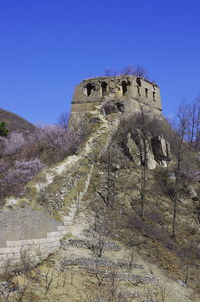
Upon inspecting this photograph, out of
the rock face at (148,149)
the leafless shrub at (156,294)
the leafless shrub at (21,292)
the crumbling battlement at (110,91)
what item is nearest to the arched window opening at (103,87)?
the crumbling battlement at (110,91)

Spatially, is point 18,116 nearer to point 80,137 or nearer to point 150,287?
point 80,137

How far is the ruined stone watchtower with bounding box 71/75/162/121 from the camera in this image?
26000 millimetres

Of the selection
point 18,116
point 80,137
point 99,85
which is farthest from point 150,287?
point 18,116

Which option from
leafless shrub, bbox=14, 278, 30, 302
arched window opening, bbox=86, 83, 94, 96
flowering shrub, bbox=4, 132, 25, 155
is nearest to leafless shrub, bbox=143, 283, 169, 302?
leafless shrub, bbox=14, 278, 30, 302

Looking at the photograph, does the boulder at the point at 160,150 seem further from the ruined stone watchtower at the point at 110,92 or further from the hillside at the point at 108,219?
the ruined stone watchtower at the point at 110,92

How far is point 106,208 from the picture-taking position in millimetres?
17906

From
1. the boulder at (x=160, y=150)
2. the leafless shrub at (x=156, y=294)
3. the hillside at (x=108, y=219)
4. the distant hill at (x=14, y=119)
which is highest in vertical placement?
the distant hill at (x=14, y=119)

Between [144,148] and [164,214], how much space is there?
4629 millimetres

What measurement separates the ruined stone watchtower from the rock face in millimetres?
3011

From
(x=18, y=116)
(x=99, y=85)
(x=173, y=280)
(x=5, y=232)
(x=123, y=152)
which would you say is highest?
(x=18, y=116)

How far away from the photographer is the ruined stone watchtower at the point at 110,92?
2600 cm

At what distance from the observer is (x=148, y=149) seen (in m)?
23.0

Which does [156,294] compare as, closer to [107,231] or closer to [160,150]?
[107,231]

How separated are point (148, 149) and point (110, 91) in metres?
5.57
